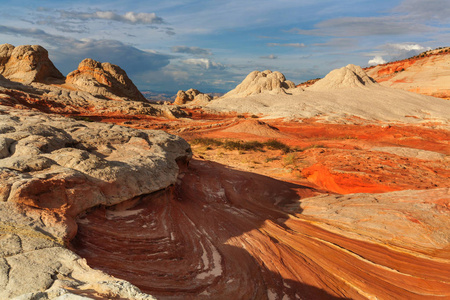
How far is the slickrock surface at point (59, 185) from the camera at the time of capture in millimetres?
2713

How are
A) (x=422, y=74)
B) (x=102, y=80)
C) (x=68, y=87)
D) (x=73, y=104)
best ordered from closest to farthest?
1. (x=73, y=104)
2. (x=68, y=87)
3. (x=102, y=80)
4. (x=422, y=74)

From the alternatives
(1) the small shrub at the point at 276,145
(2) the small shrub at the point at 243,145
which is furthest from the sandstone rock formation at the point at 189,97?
(1) the small shrub at the point at 276,145

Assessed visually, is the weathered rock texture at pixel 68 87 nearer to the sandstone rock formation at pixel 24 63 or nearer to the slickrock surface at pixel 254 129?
the sandstone rock formation at pixel 24 63

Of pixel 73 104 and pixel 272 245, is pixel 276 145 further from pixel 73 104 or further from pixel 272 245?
pixel 73 104

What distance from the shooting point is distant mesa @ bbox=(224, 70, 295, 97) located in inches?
1879

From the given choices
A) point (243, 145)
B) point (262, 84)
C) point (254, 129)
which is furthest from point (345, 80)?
point (243, 145)

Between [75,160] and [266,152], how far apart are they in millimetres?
15288

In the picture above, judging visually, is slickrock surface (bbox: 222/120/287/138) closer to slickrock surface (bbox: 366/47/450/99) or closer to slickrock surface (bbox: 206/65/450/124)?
slickrock surface (bbox: 206/65/450/124)

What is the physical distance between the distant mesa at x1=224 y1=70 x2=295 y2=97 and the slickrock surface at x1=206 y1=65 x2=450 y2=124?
10.9 feet

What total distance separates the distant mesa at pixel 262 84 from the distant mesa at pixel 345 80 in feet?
19.1

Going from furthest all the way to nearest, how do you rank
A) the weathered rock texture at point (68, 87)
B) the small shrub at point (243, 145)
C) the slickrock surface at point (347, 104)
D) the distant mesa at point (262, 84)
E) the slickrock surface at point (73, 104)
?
the distant mesa at point (262, 84) < the slickrock surface at point (347, 104) < the weathered rock texture at point (68, 87) < the slickrock surface at point (73, 104) < the small shrub at point (243, 145)

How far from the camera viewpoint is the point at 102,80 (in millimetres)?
38000

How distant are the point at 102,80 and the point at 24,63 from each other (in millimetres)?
8733

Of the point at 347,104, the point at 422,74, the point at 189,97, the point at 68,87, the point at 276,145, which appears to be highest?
the point at 422,74
